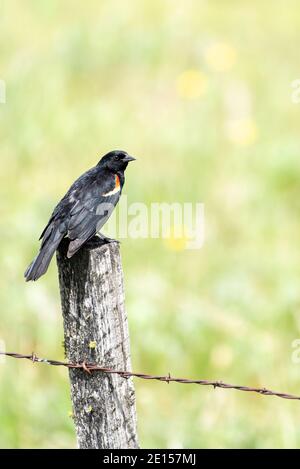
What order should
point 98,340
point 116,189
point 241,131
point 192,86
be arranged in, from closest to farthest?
point 98,340 < point 116,189 < point 241,131 < point 192,86

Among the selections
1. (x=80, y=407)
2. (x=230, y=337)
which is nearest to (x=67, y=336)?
(x=80, y=407)

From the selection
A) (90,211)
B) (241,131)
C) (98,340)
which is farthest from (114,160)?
(241,131)

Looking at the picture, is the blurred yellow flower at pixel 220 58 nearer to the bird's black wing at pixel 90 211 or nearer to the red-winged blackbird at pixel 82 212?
the red-winged blackbird at pixel 82 212

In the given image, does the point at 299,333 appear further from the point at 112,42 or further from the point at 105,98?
the point at 112,42

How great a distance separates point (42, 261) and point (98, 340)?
0.49m

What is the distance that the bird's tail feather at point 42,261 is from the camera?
147 inches

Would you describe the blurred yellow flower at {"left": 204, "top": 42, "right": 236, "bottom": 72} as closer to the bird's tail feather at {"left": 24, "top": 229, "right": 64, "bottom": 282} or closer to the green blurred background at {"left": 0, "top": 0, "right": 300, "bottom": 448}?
the green blurred background at {"left": 0, "top": 0, "right": 300, "bottom": 448}

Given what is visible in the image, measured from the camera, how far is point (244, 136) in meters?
10.0

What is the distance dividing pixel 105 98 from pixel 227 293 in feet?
15.9

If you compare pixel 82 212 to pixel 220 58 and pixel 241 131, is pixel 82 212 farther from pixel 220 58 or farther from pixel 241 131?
pixel 220 58

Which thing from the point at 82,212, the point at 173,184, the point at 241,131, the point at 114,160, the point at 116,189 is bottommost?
the point at 82,212

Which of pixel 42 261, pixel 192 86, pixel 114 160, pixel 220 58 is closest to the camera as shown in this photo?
pixel 42 261

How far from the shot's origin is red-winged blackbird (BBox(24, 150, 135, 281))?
12.3ft

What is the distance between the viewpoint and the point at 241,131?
10156mm
